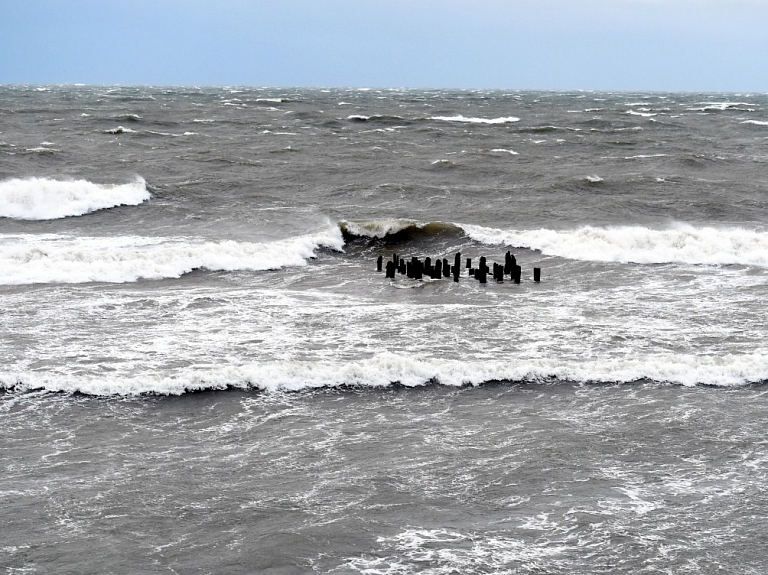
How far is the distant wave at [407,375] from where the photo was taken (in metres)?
12.8

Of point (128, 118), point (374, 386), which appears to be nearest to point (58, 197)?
point (374, 386)

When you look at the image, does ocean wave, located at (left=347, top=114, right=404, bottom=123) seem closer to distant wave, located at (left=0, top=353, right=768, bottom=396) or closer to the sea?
the sea

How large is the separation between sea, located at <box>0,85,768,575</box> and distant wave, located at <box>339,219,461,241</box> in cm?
12

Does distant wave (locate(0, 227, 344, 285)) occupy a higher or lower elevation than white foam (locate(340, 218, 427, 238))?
lower

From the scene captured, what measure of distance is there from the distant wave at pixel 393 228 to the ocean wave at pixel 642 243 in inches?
31.4

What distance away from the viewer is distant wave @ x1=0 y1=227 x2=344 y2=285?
20.2 m

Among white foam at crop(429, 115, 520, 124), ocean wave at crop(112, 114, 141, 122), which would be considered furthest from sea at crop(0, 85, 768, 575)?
white foam at crop(429, 115, 520, 124)

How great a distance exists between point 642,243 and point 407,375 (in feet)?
43.6

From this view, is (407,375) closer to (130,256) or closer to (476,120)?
(130,256)

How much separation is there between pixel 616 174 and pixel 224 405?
2870 centimetres

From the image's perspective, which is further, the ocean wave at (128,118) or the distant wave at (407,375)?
the ocean wave at (128,118)

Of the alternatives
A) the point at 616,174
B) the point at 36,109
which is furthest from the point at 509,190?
the point at 36,109

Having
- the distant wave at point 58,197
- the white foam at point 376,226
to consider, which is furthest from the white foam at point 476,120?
the white foam at point 376,226

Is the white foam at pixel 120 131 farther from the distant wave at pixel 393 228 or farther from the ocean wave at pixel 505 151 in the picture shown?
the distant wave at pixel 393 228
